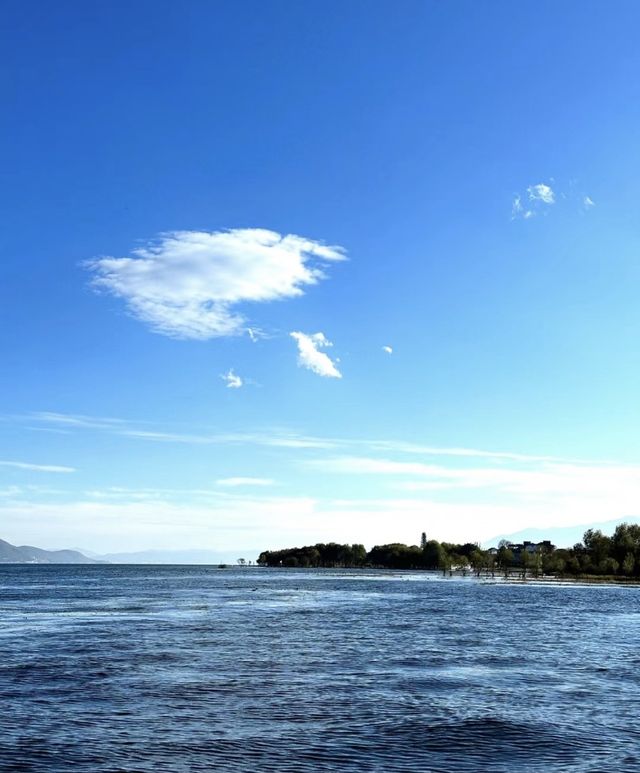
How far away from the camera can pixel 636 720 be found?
35438 millimetres

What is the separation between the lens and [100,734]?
31.3 m

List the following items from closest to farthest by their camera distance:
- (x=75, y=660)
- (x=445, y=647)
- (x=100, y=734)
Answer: (x=100, y=734) < (x=75, y=660) < (x=445, y=647)

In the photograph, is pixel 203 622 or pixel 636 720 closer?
pixel 636 720

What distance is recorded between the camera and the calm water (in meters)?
28.5

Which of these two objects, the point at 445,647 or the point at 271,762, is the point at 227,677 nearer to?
the point at 271,762

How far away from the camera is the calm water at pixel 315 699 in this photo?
93.4 feet

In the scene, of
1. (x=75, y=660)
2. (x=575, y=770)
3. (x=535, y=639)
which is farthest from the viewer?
(x=535, y=639)

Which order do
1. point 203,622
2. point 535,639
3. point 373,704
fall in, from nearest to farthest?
point 373,704 → point 535,639 → point 203,622

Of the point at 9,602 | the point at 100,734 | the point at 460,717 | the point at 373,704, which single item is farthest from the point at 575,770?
the point at 9,602

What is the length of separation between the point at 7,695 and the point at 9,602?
90.5m

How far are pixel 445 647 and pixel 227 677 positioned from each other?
23.7m

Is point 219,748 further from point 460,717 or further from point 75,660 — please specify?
point 75,660

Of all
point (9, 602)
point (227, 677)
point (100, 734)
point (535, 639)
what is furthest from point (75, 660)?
point (9, 602)

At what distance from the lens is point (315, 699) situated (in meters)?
38.9
